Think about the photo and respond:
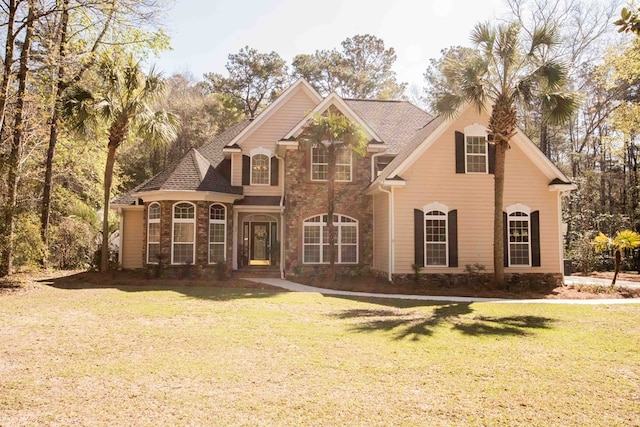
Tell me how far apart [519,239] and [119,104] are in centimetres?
1614

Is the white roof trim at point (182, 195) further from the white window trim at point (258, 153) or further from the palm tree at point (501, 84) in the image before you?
the palm tree at point (501, 84)

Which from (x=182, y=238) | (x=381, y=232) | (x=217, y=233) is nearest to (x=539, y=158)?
(x=381, y=232)

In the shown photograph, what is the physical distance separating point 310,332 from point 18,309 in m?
7.30

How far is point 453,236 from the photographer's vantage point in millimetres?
16875

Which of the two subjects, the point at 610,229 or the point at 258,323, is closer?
the point at 258,323

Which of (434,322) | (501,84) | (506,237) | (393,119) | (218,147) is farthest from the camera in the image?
(393,119)

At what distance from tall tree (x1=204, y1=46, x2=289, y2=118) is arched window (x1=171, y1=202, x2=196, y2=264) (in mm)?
23181

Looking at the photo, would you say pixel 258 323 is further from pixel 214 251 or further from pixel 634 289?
pixel 634 289

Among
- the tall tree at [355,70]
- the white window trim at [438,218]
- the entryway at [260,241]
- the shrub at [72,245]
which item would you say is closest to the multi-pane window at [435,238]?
the white window trim at [438,218]

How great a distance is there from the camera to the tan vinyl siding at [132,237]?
69.6 ft

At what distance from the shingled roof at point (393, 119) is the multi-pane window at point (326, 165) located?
2.52 meters

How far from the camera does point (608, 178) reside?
111 feet

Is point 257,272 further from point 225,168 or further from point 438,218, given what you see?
point 438,218

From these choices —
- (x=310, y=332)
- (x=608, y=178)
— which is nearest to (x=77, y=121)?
(x=310, y=332)
